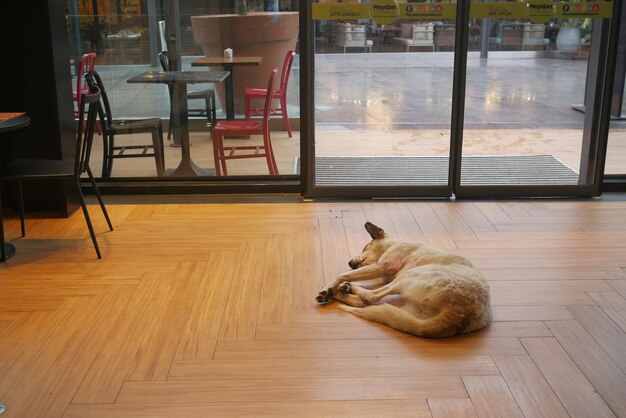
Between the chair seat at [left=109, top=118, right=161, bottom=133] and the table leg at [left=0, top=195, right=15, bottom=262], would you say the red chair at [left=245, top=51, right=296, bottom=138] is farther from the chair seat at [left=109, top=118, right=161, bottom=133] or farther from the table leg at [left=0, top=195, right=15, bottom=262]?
the table leg at [left=0, top=195, right=15, bottom=262]

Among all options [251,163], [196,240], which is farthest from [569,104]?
[196,240]

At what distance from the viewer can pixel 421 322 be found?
3199 millimetres

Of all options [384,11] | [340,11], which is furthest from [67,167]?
[384,11]

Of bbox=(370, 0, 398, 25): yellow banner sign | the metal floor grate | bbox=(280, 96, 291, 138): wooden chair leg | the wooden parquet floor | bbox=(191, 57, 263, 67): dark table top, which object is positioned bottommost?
the wooden parquet floor

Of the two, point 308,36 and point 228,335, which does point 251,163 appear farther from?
point 228,335

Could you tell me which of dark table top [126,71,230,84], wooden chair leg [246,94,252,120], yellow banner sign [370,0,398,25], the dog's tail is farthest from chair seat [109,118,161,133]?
the dog's tail

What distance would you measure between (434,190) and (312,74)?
125cm

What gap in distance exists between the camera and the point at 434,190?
17.7 feet

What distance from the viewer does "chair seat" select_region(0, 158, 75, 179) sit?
4.16 meters

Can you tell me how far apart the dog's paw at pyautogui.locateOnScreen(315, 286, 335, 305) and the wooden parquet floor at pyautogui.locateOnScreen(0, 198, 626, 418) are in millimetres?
57

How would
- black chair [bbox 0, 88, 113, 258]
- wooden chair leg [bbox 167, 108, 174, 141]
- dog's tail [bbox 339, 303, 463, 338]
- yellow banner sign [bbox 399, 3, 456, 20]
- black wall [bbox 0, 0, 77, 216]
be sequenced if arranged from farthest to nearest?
wooden chair leg [bbox 167, 108, 174, 141] → yellow banner sign [bbox 399, 3, 456, 20] → black wall [bbox 0, 0, 77, 216] → black chair [bbox 0, 88, 113, 258] → dog's tail [bbox 339, 303, 463, 338]

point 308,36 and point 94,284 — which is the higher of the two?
point 308,36

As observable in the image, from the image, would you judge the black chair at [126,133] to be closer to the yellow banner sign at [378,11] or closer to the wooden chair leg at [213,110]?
the wooden chair leg at [213,110]

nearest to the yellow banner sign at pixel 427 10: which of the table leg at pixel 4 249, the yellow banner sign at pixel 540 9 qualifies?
the yellow banner sign at pixel 540 9
